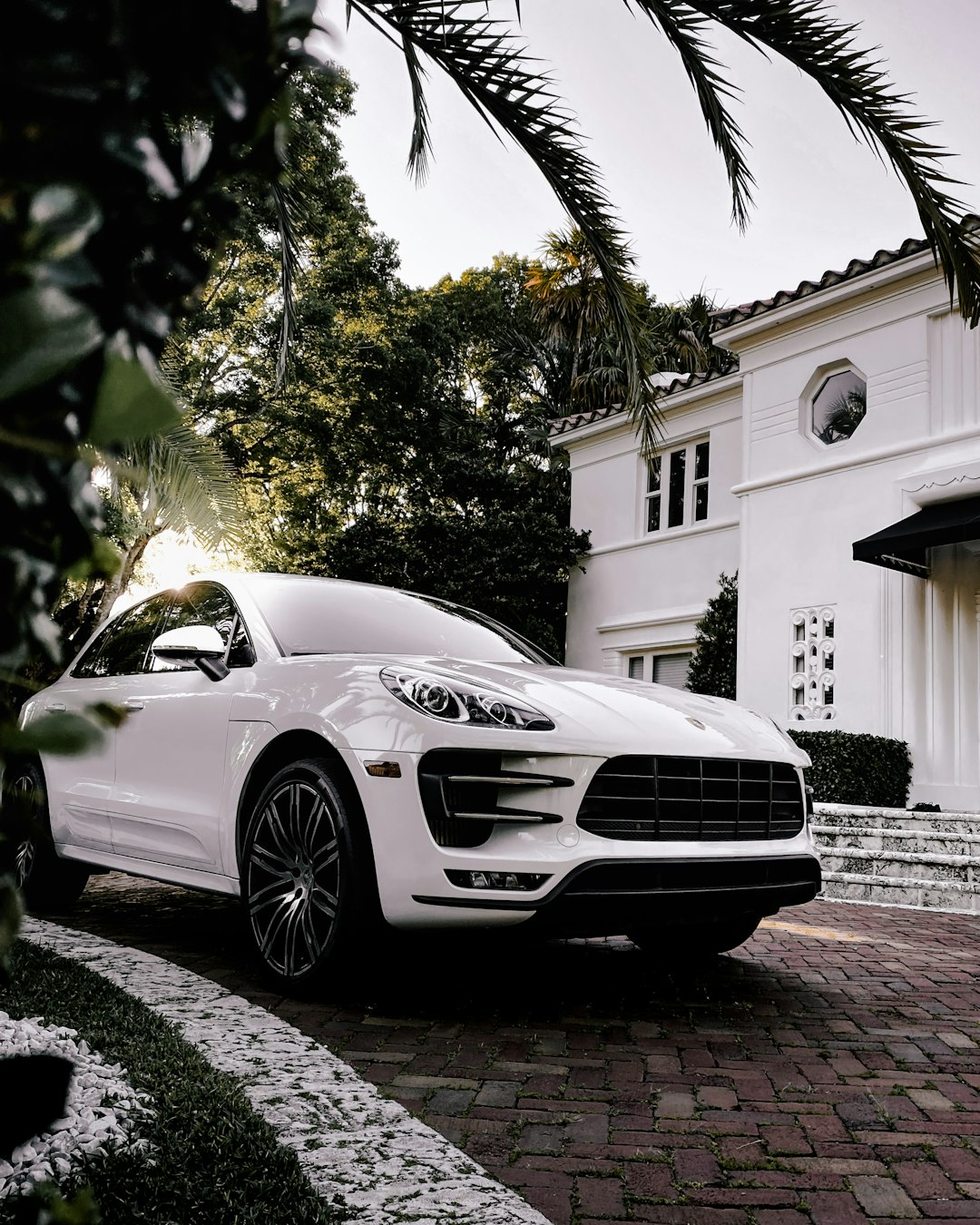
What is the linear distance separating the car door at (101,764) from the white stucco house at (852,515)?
323 inches

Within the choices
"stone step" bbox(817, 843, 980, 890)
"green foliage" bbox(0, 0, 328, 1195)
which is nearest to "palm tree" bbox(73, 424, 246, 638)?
"green foliage" bbox(0, 0, 328, 1195)

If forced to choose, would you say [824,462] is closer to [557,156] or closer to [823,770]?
[823,770]

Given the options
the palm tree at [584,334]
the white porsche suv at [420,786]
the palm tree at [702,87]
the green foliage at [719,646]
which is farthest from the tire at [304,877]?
the palm tree at [584,334]

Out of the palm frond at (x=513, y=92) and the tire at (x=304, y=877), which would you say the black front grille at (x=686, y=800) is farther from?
the palm frond at (x=513, y=92)

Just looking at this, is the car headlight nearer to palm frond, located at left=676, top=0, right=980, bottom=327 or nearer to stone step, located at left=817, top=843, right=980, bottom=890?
palm frond, located at left=676, top=0, right=980, bottom=327

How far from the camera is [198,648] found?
4.54m

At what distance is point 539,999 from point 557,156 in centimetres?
400

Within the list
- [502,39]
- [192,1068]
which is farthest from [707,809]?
[502,39]

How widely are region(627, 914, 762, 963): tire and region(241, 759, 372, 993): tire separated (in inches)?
67.9

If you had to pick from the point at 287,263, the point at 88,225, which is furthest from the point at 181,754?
the point at 88,225

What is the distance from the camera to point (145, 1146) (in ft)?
7.44

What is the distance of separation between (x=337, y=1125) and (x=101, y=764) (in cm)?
316

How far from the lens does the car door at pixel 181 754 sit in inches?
179

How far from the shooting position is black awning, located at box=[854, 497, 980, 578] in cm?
1083
